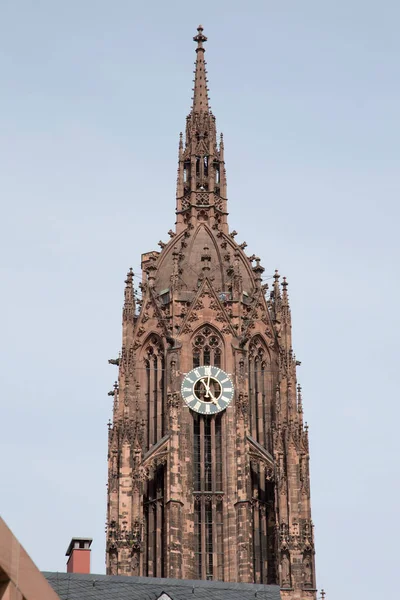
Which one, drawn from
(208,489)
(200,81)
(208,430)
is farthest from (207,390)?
(200,81)

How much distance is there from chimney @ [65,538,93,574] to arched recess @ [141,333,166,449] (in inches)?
734

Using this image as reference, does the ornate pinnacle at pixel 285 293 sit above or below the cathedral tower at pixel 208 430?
above

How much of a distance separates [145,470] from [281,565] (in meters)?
6.63

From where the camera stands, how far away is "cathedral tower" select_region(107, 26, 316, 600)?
2633 inches

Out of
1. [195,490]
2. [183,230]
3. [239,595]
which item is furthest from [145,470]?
[239,595]

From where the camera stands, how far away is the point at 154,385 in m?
70.9

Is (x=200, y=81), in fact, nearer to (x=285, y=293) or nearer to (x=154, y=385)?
(x=285, y=293)

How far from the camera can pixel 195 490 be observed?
68.4 meters

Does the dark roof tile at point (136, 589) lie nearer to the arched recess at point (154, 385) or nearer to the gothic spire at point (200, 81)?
the arched recess at point (154, 385)

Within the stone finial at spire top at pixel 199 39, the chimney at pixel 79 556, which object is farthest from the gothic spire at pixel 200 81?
the chimney at pixel 79 556

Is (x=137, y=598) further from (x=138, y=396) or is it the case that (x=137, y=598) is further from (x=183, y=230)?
(x=183, y=230)

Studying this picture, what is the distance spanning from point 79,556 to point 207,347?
71.6 feet

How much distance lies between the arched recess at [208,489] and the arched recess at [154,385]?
4.83ft

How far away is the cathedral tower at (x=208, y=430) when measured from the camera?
66.9 meters
